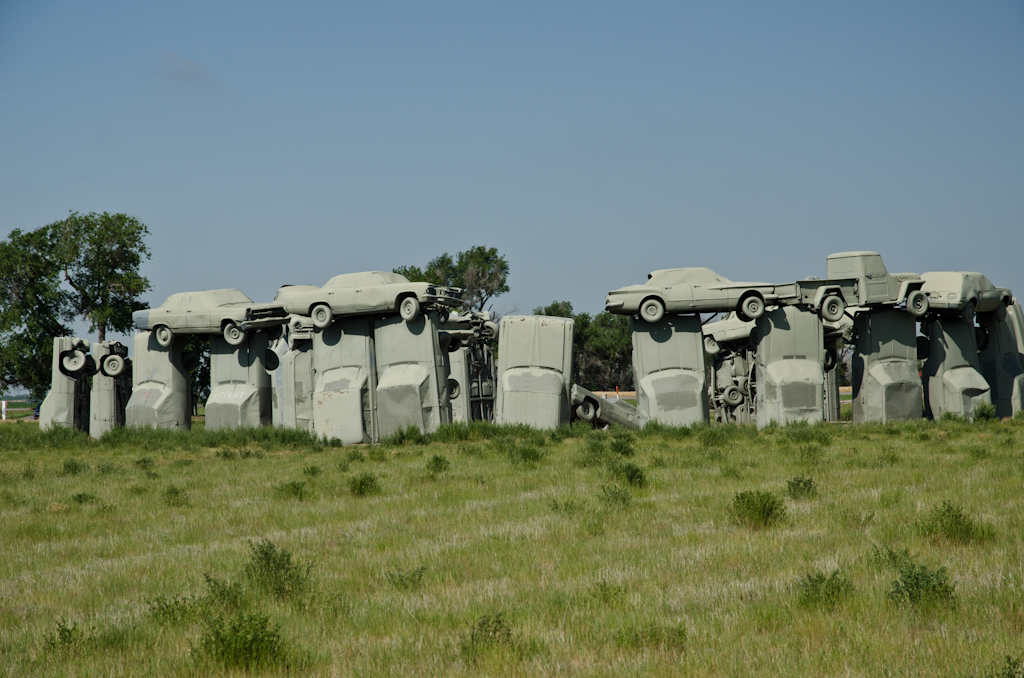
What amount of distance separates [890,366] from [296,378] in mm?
17642

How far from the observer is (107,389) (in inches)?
1155

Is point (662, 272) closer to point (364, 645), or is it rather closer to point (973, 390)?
point (973, 390)

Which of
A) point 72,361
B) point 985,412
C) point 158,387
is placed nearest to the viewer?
point 985,412


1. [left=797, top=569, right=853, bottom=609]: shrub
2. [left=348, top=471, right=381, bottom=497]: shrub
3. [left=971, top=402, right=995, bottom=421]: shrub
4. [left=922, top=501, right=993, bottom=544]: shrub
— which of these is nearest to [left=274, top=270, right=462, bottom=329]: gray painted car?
[left=348, top=471, right=381, bottom=497]: shrub

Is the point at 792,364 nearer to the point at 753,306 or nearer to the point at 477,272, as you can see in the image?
the point at 753,306

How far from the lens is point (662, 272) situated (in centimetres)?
A: 2397

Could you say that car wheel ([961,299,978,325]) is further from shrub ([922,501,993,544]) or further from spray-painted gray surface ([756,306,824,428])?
shrub ([922,501,993,544])

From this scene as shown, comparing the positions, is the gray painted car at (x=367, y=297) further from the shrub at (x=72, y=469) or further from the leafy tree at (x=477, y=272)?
the leafy tree at (x=477, y=272)

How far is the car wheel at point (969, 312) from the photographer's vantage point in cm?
2391

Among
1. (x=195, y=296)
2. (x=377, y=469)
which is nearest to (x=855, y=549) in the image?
(x=377, y=469)

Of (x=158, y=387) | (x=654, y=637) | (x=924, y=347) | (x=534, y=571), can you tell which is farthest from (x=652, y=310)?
(x=654, y=637)

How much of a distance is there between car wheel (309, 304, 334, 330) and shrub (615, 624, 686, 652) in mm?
19510

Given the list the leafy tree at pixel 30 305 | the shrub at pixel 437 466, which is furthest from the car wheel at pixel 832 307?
the leafy tree at pixel 30 305

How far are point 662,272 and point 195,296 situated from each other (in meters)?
14.8
